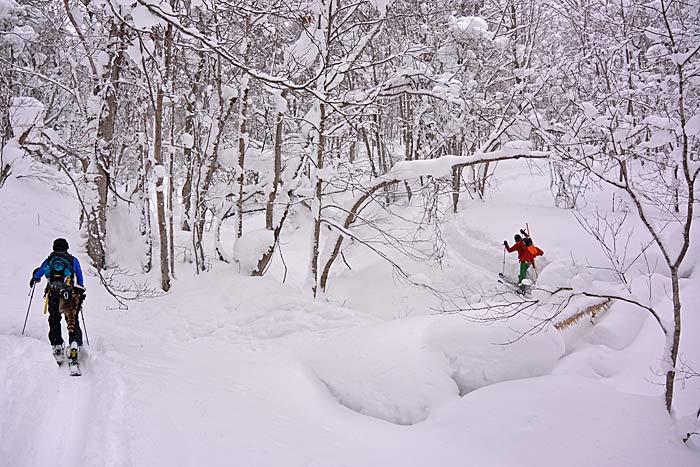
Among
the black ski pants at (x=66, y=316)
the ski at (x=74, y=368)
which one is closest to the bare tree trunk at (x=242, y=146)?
the black ski pants at (x=66, y=316)

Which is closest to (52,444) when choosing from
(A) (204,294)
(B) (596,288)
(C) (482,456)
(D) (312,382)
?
(D) (312,382)

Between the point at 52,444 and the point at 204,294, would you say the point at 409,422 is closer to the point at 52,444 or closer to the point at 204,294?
the point at 52,444

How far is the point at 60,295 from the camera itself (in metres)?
6.38

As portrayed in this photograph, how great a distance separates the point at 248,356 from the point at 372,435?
294cm

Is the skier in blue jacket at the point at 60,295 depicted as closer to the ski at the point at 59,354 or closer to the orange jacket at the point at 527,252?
the ski at the point at 59,354

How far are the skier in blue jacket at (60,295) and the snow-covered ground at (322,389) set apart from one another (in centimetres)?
36

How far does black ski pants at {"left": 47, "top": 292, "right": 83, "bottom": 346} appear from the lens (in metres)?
6.25

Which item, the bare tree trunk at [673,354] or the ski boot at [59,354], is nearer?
the bare tree trunk at [673,354]

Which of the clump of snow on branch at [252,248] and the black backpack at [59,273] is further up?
the black backpack at [59,273]

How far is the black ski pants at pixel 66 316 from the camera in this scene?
625cm

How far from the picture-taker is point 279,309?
29.3 ft

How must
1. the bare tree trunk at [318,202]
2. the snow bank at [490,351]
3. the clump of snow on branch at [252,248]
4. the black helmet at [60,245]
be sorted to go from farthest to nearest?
the clump of snow on branch at [252,248] → the bare tree trunk at [318,202] → the black helmet at [60,245] → the snow bank at [490,351]

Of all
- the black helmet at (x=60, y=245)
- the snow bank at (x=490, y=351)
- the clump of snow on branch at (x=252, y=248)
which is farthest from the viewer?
the clump of snow on branch at (x=252, y=248)

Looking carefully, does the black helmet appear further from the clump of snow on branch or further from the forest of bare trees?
the clump of snow on branch
